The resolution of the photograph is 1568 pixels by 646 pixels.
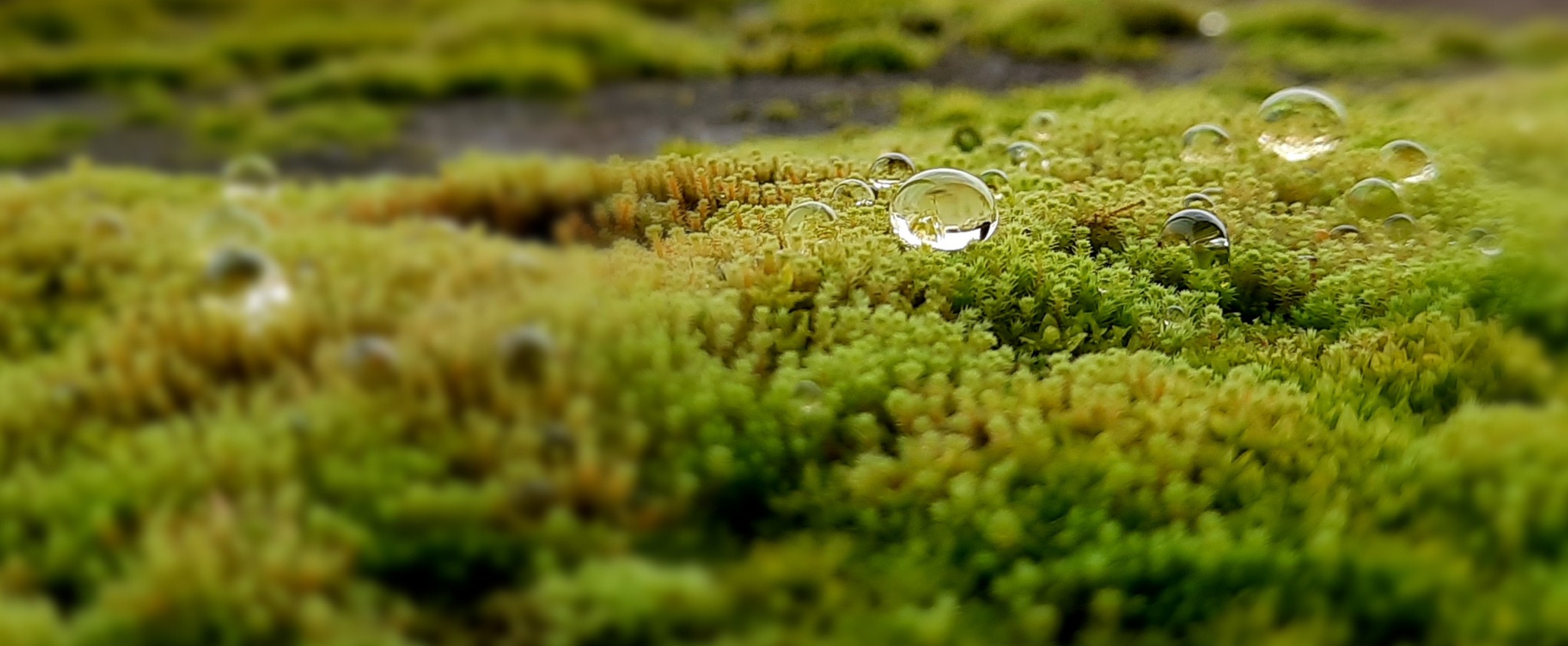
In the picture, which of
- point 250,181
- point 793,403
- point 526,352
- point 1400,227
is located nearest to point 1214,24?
point 1400,227

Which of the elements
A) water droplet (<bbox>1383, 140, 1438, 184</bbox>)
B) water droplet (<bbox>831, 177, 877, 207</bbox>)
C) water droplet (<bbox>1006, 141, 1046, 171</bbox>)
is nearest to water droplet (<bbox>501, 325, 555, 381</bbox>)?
water droplet (<bbox>831, 177, 877, 207</bbox>)

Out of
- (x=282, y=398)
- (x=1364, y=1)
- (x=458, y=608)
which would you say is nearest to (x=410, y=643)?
(x=458, y=608)

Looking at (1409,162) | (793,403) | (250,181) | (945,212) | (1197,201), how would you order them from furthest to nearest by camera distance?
1. (250,181)
2. (1409,162)
3. (1197,201)
4. (945,212)
5. (793,403)

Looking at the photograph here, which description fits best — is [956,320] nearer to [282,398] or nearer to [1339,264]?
[1339,264]

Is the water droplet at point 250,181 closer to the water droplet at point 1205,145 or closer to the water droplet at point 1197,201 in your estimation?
the water droplet at point 1197,201

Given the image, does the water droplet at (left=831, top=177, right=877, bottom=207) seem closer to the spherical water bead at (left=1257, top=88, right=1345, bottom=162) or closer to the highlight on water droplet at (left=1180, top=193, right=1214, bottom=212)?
the highlight on water droplet at (left=1180, top=193, right=1214, bottom=212)

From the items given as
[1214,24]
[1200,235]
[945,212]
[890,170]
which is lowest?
[1200,235]

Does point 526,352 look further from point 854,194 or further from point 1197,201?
point 1197,201
